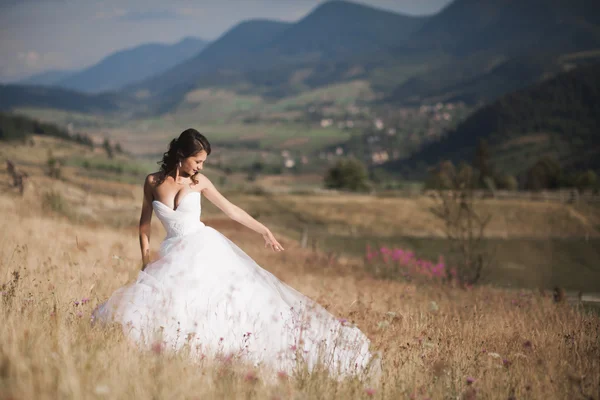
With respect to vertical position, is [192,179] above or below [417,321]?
above

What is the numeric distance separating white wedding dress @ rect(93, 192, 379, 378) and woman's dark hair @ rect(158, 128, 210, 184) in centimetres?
41

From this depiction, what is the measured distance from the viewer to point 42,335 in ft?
14.6

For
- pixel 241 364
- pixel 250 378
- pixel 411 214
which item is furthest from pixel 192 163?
A: pixel 411 214

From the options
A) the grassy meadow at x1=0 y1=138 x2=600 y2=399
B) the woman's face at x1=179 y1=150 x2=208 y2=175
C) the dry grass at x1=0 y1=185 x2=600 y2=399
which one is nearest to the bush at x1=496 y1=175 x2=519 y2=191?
the grassy meadow at x1=0 y1=138 x2=600 y2=399

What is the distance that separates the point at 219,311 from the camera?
591 cm

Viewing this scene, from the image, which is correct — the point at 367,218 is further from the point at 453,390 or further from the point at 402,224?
the point at 453,390

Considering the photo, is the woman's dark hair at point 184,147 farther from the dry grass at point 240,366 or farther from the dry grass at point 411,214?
the dry grass at point 411,214

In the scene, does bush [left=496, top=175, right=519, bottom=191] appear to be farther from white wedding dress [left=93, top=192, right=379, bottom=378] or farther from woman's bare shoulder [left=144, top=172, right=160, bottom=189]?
woman's bare shoulder [left=144, top=172, right=160, bottom=189]

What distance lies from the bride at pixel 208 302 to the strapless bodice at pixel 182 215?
0.01 m

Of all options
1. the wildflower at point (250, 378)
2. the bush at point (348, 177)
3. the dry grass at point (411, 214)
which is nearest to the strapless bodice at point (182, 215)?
the wildflower at point (250, 378)

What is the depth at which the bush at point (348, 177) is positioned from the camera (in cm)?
9954

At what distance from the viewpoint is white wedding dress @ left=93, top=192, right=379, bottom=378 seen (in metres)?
5.50

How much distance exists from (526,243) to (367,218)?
772 inches

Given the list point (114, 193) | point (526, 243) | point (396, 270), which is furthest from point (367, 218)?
point (396, 270)
